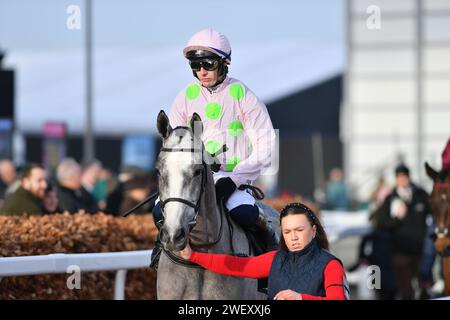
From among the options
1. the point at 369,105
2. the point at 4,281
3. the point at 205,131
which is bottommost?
the point at 4,281

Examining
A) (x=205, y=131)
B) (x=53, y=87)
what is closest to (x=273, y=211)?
(x=205, y=131)

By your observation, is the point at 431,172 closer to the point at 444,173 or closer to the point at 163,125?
the point at 444,173

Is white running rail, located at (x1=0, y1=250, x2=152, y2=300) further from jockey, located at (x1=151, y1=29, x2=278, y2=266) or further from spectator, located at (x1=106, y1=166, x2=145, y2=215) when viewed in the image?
spectator, located at (x1=106, y1=166, x2=145, y2=215)

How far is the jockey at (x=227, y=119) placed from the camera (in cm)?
702

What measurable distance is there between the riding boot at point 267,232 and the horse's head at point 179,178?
3.29 feet

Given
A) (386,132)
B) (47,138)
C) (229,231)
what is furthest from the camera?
(386,132)

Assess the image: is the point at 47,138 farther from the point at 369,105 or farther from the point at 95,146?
the point at 369,105

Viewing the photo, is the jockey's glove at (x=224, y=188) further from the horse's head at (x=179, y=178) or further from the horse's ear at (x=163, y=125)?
the horse's ear at (x=163, y=125)

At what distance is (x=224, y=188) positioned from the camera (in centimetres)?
693

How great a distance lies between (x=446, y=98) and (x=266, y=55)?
7.46 m

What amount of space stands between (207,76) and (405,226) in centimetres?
854

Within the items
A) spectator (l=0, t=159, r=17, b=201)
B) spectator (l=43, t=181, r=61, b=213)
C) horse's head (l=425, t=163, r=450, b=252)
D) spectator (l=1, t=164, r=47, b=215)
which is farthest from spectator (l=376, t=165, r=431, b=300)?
spectator (l=1, t=164, r=47, b=215)

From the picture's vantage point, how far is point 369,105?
107ft

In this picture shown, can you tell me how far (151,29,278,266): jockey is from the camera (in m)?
7.02
